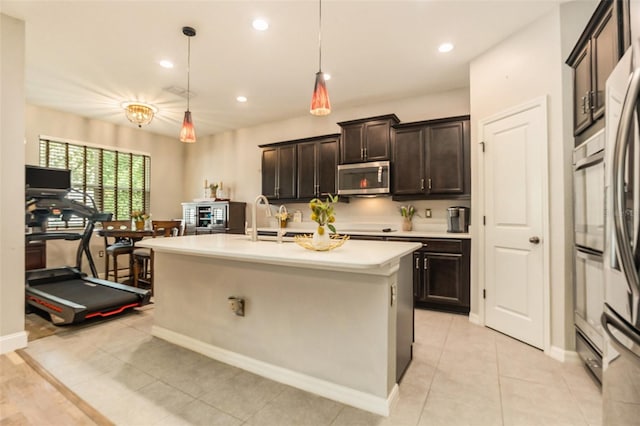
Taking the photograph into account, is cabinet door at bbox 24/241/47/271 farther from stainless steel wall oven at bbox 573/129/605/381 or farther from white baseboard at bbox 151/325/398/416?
stainless steel wall oven at bbox 573/129/605/381

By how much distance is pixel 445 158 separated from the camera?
382cm

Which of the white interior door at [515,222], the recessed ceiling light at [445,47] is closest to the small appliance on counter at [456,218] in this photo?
the white interior door at [515,222]

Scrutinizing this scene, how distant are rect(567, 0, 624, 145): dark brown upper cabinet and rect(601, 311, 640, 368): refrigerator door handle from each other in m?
1.43

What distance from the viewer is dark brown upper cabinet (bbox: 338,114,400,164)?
13.8 feet

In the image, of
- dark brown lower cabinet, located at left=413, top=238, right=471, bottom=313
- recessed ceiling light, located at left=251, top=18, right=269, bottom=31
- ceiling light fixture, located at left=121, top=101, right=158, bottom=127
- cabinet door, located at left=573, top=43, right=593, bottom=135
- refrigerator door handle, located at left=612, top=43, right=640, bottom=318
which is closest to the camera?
refrigerator door handle, located at left=612, top=43, right=640, bottom=318

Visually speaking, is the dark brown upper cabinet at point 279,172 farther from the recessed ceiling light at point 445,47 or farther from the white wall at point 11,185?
the white wall at point 11,185


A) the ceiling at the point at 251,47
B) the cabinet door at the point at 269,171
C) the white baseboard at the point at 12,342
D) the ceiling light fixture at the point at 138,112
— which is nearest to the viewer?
the white baseboard at the point at 12,342

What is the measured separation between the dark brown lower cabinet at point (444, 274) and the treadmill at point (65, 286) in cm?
332

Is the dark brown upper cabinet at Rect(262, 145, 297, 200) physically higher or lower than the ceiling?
lower

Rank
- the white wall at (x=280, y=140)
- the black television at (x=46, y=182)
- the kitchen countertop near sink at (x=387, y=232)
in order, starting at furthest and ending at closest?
the white wall at (x=280, y=140), the black television at (x=46, y=182), the kitchen countertop near sink at (x=387, y=232)

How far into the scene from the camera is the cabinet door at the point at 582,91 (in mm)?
2133

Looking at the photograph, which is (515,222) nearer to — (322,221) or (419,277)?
(419,277)

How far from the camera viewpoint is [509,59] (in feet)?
9.71

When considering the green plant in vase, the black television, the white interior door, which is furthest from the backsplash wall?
the black television
